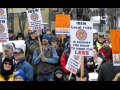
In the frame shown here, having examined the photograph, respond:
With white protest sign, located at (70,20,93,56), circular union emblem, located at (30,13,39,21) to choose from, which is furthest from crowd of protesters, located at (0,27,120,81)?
circular union emblem, located at (30,13,39,21)

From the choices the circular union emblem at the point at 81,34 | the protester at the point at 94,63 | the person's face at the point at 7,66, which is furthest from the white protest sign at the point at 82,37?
the person's face at the point at 7,66

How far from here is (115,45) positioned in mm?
4648

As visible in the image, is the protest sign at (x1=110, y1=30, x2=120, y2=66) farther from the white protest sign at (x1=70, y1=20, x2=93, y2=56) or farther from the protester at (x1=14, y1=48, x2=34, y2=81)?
the protester at (x1=14, y1=48, x2=34, y2=81)

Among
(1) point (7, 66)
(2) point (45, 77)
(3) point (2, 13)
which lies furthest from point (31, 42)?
(1) point (7, 66)

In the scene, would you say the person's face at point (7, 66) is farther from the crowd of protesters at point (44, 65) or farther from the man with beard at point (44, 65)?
the man with beard at point (44, 65)

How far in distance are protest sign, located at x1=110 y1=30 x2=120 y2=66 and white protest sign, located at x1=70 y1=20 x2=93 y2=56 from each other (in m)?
0.57

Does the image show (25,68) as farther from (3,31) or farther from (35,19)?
(35,19)

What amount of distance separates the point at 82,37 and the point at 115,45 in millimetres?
745

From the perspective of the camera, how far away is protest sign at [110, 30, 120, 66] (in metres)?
4.58
